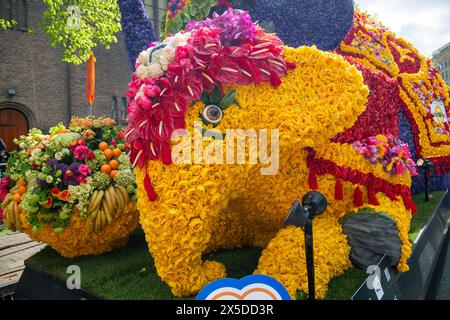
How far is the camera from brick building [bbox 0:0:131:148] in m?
11.0

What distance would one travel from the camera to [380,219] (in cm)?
235

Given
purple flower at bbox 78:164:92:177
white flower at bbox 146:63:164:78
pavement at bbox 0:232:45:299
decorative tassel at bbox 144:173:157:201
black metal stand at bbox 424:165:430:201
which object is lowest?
pavement at bbox 0:232:45:299

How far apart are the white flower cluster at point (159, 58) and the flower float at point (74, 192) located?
1.32 metres

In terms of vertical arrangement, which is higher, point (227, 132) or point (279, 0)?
Result: point (279, 0)

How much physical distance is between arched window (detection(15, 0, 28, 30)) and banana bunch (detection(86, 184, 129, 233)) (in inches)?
418

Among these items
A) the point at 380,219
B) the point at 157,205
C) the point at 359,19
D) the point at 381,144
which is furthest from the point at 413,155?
the point at 157,205

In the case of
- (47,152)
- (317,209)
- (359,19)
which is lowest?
(317,209)

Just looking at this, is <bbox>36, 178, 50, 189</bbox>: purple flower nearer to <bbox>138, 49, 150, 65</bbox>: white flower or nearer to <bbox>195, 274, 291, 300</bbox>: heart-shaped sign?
<bbox>138, 49, 150, 65</bbox>: white flower

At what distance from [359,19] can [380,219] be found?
2699mm

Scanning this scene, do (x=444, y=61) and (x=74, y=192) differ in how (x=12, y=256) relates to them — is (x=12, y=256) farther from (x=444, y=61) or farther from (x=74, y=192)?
(x=444, y=61)

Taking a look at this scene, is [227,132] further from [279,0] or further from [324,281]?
[279,0]

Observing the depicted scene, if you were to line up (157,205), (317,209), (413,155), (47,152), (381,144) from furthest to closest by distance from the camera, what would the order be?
(413,155)
(47,152)
(381,144)
(157,205)
(317,209)

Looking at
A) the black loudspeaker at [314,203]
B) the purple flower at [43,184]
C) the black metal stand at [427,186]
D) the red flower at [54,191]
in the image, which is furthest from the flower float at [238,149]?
the black metal stand at [427,186]

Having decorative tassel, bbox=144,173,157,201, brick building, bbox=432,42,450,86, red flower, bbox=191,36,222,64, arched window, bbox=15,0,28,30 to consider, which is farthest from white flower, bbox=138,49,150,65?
brick building, bbox=432,42,450,86
